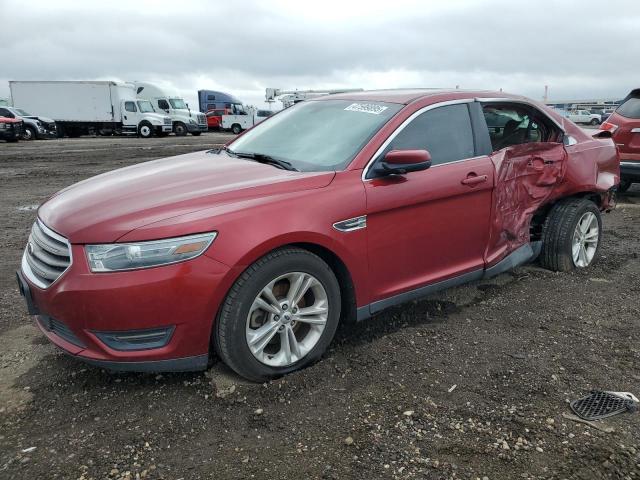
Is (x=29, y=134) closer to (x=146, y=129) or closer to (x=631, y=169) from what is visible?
(x=146, y=129)

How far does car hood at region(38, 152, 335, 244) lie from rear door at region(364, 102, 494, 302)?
18.1 inches

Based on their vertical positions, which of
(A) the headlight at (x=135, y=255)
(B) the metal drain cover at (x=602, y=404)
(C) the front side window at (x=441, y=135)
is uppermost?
(C) the front side window at (x=441, y=135)

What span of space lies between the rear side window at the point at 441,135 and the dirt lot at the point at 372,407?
3.81ft

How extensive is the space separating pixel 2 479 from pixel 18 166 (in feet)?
45.3

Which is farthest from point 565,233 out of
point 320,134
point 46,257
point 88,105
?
point 88,105

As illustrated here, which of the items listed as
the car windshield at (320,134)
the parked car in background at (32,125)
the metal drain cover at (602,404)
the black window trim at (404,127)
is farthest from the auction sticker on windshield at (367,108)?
the parked car in background at (32,125)

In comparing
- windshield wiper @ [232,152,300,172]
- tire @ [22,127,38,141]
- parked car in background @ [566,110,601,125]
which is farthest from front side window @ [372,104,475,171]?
parked car in background @ [566,110,601,125]

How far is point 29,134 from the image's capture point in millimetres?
26359

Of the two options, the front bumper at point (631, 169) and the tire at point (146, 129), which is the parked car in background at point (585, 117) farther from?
the front bumper at point (631, 169)

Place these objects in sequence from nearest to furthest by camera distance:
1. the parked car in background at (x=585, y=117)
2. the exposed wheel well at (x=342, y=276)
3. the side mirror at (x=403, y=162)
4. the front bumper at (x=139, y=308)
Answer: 1. the front bumper at (x=139, y=308)
2. the exposed wheel well at (x=342, y=276)
3. the side mirror at (x=403, y=162)
4. the parked car in background at (x=585, y=117)

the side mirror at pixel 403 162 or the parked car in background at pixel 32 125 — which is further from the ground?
the parked car in background at pixel 32 125

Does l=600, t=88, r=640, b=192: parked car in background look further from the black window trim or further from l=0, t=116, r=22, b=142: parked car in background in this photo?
l=0, t=116, r=22, b=142: parked car in background

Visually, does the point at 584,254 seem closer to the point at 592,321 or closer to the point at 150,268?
the point at 592,321

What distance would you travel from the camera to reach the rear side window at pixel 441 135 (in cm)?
355
